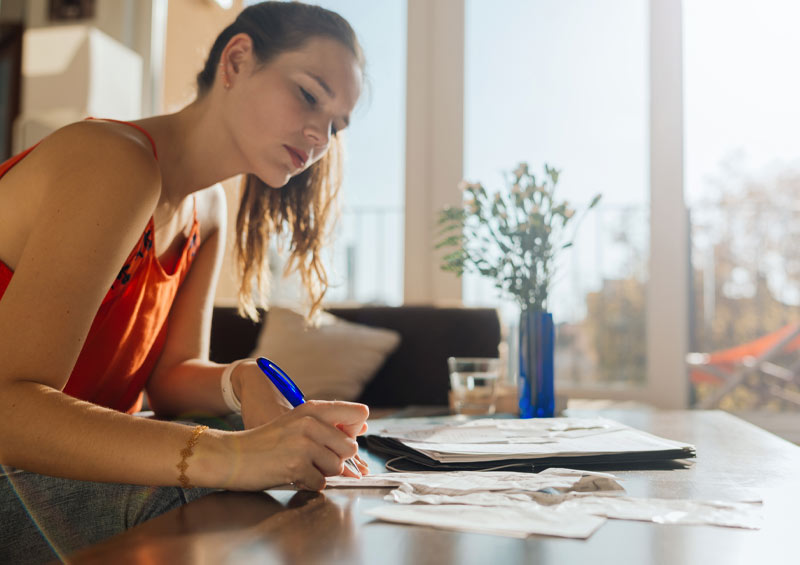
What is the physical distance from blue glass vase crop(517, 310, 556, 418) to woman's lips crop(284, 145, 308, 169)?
1.63 feet

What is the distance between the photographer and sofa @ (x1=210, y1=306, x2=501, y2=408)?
234 centimetres

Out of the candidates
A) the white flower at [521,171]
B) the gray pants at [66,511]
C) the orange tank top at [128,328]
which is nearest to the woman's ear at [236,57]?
the orange tank top at [128,328]

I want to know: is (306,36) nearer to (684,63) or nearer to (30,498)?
(30,498)

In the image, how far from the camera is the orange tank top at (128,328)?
1061mm

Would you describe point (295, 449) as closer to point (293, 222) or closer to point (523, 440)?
point (523, 440)

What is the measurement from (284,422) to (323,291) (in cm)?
83

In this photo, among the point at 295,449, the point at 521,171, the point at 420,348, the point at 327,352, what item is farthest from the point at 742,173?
the point at 295,449

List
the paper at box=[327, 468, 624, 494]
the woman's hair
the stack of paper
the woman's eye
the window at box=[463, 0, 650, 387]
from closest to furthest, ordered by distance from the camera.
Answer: the paper at box=[327, 468, 624, 494] < the stack of paper < the woman's eye < the woman's hair < the window at box=[463, 0, 650, 387]

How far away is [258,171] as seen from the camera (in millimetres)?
1265

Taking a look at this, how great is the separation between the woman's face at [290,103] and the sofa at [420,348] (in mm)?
1215

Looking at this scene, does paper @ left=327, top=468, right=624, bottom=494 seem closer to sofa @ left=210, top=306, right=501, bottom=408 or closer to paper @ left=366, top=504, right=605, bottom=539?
paper @ left=366, top=504, right=605, bottom=539

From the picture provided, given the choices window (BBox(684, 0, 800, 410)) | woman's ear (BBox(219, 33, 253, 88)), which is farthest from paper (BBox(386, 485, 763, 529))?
window (BBox(684, 0, 800, 410))

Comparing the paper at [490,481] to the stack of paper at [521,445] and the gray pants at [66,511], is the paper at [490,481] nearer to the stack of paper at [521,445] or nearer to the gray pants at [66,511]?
the stack of paper at [521,445]

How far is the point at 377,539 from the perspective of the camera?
0.50m
